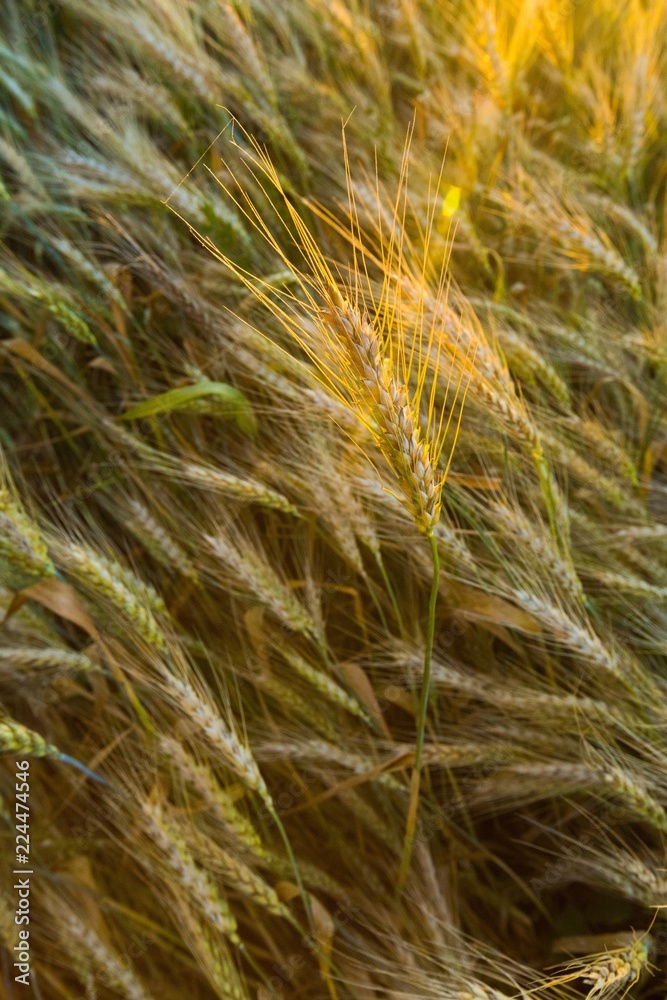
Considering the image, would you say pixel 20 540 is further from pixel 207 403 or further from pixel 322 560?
pixel 322 560

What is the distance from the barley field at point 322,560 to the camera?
0.89 meters

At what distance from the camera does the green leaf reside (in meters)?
0.97

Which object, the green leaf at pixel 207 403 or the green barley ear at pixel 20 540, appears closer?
the green barley ear at pixel 20 540

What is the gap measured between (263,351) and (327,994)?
0.91 meters

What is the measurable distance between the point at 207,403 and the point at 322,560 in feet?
1.01

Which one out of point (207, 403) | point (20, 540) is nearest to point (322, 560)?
point (207, 403)

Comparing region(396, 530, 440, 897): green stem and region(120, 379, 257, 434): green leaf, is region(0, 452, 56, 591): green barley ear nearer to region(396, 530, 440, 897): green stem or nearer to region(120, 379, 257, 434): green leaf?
region(120, 379, 257, 434): green leaf

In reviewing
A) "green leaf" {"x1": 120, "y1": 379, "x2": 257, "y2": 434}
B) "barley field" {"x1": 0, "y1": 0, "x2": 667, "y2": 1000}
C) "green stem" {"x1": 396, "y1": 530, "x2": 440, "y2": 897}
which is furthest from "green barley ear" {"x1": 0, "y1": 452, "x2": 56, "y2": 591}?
"green stem" {"x1": 396, "y1": 530, "x2": 440, "y2": 897}

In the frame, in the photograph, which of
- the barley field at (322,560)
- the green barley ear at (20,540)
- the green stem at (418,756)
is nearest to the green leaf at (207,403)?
the barley field at (322,560)

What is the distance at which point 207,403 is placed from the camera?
3.45ft

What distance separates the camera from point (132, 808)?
3.07ft

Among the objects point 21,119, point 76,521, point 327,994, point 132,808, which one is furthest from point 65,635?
point 21,119

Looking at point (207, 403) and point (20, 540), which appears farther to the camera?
point (207, 403)

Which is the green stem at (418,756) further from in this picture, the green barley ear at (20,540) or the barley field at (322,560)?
the green barley ear at (20,540)
